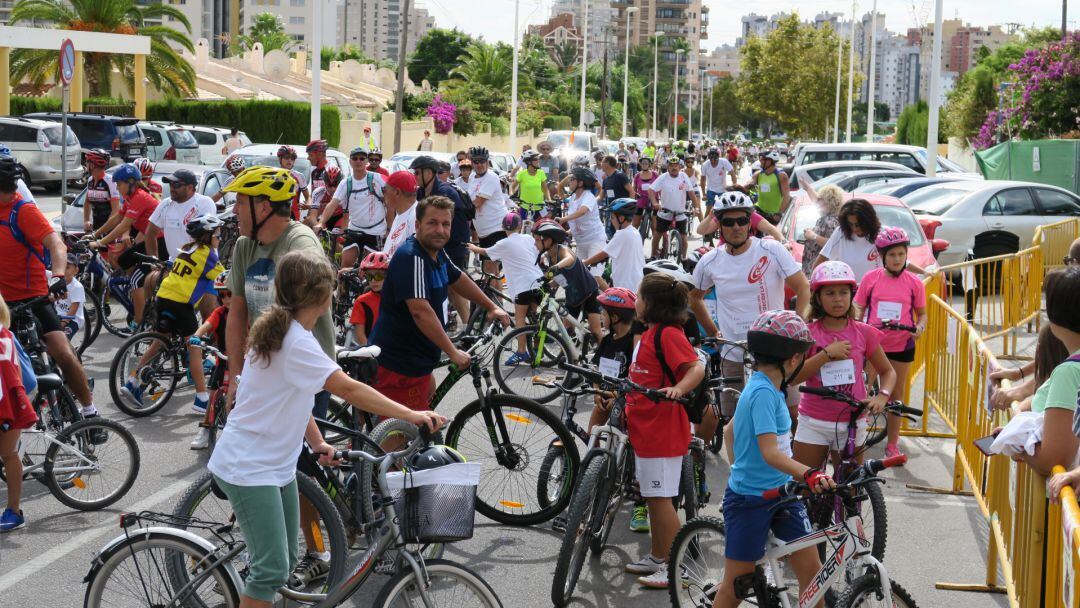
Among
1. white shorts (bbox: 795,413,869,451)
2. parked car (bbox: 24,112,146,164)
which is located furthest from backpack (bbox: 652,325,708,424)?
parked car (bbox: 24,112,146,164)

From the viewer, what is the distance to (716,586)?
524 cm

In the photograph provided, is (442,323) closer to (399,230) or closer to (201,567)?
(399,230)

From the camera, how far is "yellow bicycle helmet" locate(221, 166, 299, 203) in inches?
239

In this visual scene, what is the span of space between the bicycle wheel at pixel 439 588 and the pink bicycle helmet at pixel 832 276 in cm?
303

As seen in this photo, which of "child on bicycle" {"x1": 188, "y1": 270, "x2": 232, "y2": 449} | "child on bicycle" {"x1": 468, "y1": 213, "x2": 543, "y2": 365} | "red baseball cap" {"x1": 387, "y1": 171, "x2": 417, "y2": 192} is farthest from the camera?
"child on bicycle" {"x1": 468, "y1": 213, "x2": 543, "y2": 365}

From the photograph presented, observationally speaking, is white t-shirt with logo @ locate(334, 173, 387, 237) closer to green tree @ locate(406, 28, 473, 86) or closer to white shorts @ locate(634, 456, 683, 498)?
white shorts @ locate(634, 456, 683, 498)

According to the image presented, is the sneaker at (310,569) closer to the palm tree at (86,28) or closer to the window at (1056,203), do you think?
the window at (1056,203)

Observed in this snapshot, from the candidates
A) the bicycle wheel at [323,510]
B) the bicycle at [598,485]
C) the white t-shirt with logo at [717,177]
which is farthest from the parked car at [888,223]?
the bicycle wheel at [323,510]

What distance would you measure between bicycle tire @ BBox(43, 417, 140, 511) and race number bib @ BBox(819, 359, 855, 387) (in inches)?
160

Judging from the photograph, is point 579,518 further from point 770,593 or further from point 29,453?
point 29,453

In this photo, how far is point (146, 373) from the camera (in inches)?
379

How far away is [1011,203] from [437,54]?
325ft

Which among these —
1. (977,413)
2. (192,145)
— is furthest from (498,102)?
(977,413)

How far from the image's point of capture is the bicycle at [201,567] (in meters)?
4.57
